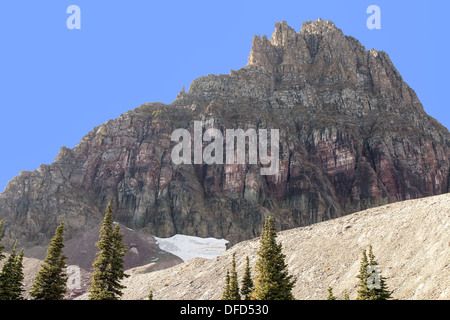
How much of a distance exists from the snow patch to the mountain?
6401 centimetres

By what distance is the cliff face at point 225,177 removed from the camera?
145125mm

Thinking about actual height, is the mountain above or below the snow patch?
below

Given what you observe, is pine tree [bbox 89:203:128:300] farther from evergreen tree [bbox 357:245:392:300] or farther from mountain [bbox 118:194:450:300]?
mountain [bbox 118:194:450:300]

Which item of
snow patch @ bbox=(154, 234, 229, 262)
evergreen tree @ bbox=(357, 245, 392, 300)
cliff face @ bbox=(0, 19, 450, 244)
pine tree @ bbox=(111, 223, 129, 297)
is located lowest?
evergreen tree @ bbox=(357, 245, 392, 300)

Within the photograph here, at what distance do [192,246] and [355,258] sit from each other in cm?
9665

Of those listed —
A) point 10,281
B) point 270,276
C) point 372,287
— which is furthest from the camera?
point 10,281

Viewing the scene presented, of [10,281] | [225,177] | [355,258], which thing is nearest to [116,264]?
[10,281]

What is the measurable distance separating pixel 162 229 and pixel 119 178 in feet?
117

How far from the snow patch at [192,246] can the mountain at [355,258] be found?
64.0 metres

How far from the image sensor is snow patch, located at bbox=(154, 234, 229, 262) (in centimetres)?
12762

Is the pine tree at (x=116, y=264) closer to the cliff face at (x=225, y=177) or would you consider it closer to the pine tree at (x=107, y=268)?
the pine tree at (x=107, y=268)

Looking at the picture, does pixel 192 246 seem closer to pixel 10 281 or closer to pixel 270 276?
pixel 10 281

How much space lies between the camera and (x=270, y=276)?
29.9 metres

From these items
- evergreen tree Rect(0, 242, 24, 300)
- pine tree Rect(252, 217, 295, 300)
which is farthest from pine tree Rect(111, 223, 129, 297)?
pine tree Rect(252, 217, 295, 300)
